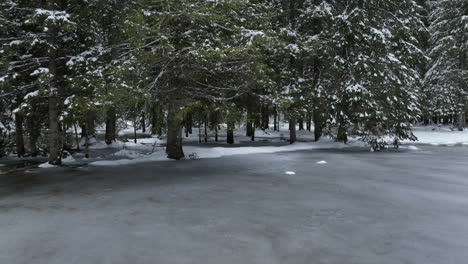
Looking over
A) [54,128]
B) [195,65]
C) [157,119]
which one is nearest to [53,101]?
[54,128]

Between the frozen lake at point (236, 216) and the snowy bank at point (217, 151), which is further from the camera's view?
the snowy bank at point (217, 151)

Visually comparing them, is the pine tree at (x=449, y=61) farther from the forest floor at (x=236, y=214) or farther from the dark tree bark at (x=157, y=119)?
the dark tree bark at (x=157, y=119)

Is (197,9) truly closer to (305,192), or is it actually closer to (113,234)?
(305,192)

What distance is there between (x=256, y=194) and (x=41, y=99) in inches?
479

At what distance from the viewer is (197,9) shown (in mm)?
12781

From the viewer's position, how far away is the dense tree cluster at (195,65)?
13.2 meters

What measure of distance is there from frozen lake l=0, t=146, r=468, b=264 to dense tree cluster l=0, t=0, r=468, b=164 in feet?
10.5

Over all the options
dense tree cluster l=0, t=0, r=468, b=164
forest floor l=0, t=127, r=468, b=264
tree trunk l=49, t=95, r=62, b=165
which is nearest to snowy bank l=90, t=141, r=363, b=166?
dense tree cluster l=0, t=0, r=468, b=164

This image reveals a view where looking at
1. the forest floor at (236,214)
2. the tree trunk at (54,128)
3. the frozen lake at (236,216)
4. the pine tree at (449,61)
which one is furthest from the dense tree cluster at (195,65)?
the pine tree at (449,61)

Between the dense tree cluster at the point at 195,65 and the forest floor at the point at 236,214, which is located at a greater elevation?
the dense tree cluster at the point at 195,65

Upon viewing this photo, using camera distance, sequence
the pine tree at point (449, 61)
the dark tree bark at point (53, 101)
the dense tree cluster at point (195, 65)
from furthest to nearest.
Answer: the pine tree at point (449, 61) → the dark tree bark at point (53, 101) → the dense tree cluster at point (195, 65)

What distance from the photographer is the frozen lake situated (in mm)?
5371

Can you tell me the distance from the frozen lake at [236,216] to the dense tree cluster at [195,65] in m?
3.22

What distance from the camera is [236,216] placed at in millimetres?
7391
